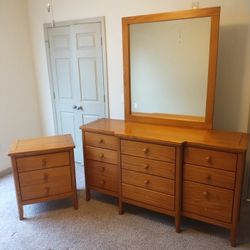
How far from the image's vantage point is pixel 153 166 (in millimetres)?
2174

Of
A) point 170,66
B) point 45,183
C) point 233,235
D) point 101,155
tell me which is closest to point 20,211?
point 45,183

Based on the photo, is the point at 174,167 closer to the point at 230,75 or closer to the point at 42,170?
the point at 230,75

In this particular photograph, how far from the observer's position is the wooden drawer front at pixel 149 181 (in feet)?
7.03

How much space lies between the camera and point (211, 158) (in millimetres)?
1946

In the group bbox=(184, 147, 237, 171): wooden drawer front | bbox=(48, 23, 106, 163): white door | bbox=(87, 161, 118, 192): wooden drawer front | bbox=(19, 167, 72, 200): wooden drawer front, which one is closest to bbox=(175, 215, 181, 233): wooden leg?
bbox=(184, 147, 237, 171): wooden drawer front

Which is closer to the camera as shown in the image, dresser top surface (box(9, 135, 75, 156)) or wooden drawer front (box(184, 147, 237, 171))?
wooden drawer front (box(184, 147, 237, 171))

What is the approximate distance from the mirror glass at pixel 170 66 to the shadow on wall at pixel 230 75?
0.24 meters

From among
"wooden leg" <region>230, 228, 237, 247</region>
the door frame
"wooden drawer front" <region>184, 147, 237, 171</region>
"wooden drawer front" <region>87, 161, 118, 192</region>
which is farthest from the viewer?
the door frame

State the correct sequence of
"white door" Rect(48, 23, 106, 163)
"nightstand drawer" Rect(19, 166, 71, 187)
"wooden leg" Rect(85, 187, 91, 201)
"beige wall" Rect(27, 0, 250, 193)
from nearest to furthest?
"beige wall" Rect(27, 0, 250, 193), "nightstand drawer" Rect(19, 166, 71, 187), "wooden leg" Rect(85, 187, 91, 201), "white door" Rect(48, 23, 106, 163)

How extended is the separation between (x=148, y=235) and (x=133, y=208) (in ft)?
1.43

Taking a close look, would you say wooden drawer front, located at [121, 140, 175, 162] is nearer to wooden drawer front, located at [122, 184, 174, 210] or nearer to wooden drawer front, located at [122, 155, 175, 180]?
wooden drawer front, located at [122, 155, 175, 180]

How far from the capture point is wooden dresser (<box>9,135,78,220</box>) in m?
2.32

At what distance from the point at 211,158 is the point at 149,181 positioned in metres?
0.59

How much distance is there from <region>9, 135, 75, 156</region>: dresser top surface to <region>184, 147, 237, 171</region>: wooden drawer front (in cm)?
111
